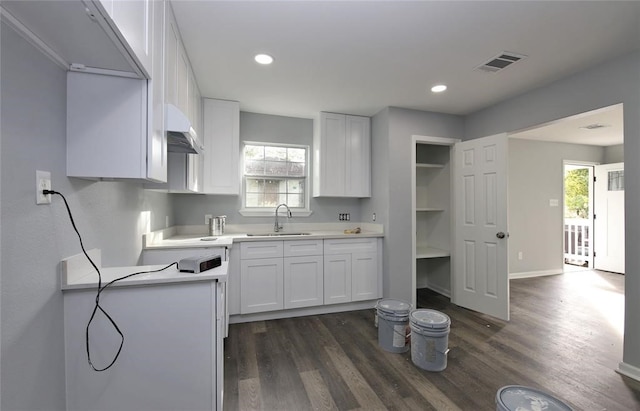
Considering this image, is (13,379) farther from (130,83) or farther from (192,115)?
(192,115)

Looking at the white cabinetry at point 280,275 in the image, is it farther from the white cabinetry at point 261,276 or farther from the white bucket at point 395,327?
the white bucket at point 395,327

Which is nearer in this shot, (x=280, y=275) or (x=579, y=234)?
(x=280, y=275)

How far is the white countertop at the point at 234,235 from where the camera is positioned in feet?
7.91

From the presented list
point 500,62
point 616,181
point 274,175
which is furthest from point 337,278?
point 616,181

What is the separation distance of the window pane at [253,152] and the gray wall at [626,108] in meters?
3.14

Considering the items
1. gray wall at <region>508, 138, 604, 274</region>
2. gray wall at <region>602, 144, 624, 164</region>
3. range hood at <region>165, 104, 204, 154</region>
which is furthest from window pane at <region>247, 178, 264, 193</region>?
gray wall at <region>602, 144, 624, 164</region>

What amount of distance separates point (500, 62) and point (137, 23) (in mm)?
2618

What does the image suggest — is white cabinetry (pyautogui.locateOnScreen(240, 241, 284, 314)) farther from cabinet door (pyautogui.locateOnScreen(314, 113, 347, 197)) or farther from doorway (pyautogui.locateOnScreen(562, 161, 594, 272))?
doorway (pyautogui.locateOnScreen(562, 161, 594, 272))

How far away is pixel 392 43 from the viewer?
204 centimetres

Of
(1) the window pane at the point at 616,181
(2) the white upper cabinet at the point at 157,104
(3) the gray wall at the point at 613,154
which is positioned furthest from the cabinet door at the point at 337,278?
(3) the gray wall at the point at 613,154

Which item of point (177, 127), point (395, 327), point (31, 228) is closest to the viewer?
point (31, 228)

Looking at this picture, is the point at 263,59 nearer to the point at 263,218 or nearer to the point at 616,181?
the point at 263,218

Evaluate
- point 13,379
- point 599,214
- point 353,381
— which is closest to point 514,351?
point 353,381

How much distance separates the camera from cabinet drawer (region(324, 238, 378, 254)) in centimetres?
320
